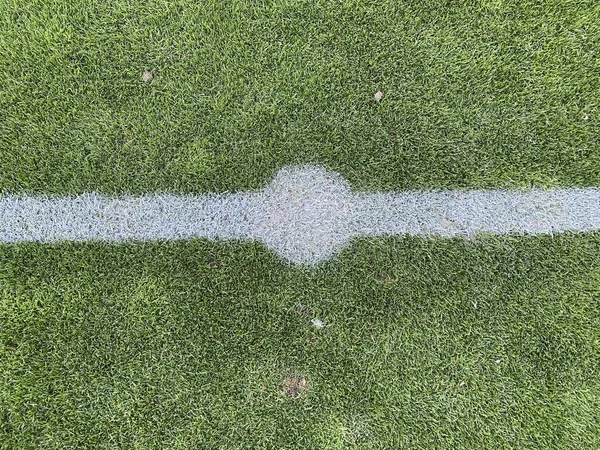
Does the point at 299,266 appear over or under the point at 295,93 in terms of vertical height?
under

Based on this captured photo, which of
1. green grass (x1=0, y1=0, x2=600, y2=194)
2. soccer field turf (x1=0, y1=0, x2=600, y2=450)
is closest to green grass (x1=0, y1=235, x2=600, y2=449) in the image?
soccer field turf (x1=0, y1=0, x2=600, y2=450)

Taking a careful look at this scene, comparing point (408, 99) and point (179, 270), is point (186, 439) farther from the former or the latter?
point (408, 99)

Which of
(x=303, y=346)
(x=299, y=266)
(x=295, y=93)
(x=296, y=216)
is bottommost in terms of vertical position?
(x=303, y=346)

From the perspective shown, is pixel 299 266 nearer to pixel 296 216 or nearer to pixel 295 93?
pixel 296 216

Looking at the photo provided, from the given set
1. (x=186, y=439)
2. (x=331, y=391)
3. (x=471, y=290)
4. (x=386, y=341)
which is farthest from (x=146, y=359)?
(x=471, y=290)

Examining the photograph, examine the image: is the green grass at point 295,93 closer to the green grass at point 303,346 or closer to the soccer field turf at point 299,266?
the soccer field turf at point 299,266

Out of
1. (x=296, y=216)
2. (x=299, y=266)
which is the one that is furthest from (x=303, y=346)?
(x=296, y=216)

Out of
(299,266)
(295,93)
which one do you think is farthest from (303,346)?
(295,93)
